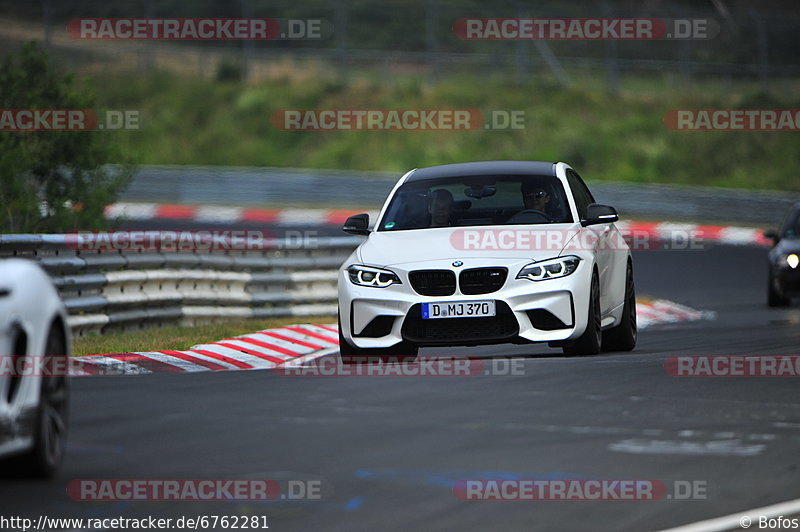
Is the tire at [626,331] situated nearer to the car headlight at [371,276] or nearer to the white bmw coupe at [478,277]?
the white bmw coupe at [478,277]

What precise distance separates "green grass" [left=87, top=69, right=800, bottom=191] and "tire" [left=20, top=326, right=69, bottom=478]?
41.6 metres

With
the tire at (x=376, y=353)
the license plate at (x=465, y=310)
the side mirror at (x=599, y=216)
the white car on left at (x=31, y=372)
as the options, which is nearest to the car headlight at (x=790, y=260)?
the side mirror at (x=599, y=216)

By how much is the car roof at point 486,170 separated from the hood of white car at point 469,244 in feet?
2.64

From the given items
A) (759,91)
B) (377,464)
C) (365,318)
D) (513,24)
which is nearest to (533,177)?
(365,318)

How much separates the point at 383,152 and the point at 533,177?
3761 cm

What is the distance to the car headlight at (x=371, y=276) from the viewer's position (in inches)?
500

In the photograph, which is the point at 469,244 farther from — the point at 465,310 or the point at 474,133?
the point at 474,133

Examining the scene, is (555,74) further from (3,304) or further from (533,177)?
(3,304)

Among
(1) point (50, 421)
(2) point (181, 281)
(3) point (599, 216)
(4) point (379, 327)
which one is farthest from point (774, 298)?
(1) point (50, 421)

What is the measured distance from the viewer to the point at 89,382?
11.2m

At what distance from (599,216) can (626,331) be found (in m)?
1.57

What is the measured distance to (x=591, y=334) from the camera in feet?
42.1

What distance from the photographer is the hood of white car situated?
12.7m

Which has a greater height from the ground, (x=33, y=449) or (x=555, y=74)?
(x=555, y=74)
